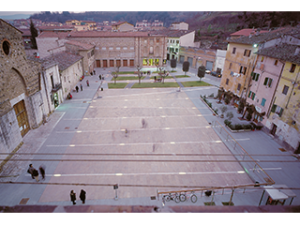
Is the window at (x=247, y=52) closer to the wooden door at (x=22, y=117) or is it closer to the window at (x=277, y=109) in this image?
the window at (x=277, y=109)

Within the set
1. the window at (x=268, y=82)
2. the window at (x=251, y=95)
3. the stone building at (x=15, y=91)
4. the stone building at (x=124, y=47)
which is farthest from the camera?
the stone building at (x=124, y=47)

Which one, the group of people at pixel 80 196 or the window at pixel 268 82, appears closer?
the group of people at pixel 80 196

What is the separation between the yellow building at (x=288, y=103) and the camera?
53.2 ft

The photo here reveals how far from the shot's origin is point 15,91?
15.9 meters

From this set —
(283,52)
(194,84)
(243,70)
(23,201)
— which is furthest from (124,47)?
(23,201)

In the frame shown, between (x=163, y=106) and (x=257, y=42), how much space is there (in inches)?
582

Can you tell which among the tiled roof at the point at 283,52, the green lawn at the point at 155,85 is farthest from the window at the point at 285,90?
the green lawn at the point at 155,85

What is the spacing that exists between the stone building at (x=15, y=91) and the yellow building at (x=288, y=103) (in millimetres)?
25439

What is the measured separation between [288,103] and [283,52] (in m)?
5.80

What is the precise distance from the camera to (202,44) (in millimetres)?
67625

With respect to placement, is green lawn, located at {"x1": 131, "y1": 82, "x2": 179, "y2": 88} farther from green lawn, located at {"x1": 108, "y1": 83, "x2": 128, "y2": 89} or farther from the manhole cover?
the manhole cover

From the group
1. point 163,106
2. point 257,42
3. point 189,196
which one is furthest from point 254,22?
point 189,196

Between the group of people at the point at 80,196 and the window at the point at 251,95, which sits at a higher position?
the window at the point at 251,95

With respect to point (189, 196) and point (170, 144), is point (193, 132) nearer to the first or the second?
point (170, 144)
